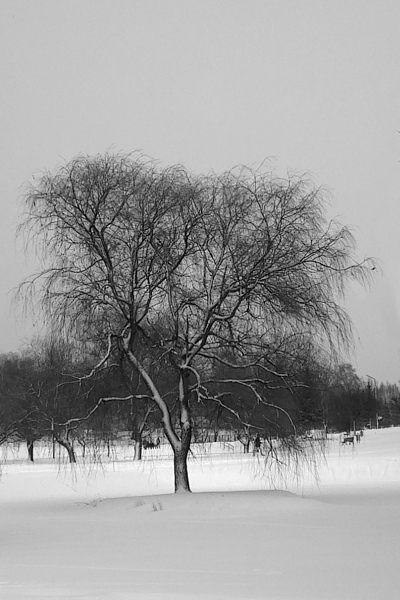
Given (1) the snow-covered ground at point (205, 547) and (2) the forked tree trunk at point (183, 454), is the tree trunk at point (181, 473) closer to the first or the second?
(2) the forked tree trunk at point (183, 454)

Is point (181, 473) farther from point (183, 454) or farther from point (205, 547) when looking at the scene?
point (205, 547)

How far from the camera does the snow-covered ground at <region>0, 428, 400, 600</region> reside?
9.01 metres

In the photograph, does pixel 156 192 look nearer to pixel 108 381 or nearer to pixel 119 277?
pixel 119 277

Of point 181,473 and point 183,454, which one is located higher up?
point 183,454

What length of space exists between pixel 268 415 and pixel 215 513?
2836 mm

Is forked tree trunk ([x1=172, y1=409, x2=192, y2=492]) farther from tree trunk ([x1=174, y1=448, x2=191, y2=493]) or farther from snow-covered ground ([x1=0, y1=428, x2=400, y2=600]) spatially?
snow-covered ground ([x1=0, y1=428, x2=400, y2=600])

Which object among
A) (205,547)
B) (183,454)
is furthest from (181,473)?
(205,547)

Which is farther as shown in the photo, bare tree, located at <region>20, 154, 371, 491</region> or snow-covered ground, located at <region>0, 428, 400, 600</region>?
bare tree, located at <region>20, 154, 371, 491</region>

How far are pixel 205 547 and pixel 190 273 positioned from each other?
7855 mm

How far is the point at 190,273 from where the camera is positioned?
1884 centimetres

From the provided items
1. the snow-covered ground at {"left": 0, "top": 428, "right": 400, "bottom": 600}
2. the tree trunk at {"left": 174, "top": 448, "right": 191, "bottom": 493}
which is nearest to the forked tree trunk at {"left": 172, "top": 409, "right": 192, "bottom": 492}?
the tree trunk at {"left": 174, "top": 448, "right": 191, "bottom": 493}

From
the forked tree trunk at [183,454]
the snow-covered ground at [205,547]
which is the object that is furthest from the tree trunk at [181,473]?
the snow-covered ground at [205,547]

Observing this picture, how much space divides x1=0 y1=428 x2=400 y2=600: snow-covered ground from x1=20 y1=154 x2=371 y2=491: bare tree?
238 centimetres

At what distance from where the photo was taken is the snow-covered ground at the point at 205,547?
29.6 feet
